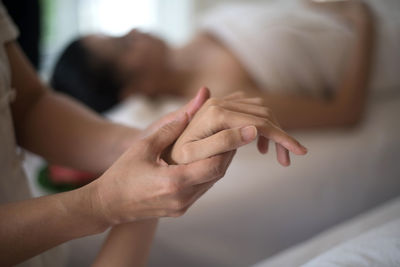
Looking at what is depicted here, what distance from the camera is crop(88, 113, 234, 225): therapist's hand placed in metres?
0.41

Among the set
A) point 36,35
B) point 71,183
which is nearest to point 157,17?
point 36,35

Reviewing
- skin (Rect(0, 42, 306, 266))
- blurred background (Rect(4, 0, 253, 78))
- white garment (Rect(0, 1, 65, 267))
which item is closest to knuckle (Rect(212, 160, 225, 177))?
skin (Rect(0, 42, 306, 266))

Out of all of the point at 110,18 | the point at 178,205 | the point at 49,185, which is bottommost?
the point at 49,185

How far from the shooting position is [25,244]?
466 millimetres

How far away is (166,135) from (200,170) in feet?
0.30

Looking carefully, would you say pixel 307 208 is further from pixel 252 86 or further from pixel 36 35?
pixel 36 35

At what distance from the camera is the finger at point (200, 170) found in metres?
0.41

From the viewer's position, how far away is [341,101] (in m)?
1.16

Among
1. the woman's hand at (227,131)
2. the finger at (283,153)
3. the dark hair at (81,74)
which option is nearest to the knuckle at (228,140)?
the woman's hand at (227,131)

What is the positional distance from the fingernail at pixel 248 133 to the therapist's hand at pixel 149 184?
0.03m

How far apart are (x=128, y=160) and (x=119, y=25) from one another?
239 cm

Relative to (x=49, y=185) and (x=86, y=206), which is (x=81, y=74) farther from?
(x=86, y=206)

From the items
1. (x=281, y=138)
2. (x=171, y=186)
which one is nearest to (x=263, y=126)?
(x=281, y=138)

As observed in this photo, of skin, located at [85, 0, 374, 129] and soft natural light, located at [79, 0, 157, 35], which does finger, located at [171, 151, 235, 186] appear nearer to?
skin, located at [85, 0, 374, 129]
